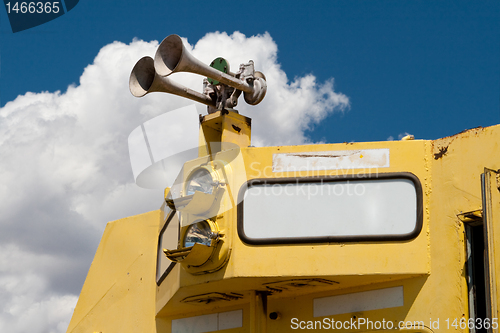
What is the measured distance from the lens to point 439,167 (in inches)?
222

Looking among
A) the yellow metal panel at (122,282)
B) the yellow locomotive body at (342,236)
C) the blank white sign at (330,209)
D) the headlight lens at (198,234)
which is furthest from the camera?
the yellow metal panel at (122,282)

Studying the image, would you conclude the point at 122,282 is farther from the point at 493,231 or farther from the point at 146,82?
the point at 493,231

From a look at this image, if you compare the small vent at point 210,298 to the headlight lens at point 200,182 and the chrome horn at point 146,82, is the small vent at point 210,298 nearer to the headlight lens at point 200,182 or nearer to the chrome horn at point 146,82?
the headlight lens at point 200,182

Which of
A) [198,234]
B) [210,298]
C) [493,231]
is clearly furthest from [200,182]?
[493,231]

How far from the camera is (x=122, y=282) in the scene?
8.02m

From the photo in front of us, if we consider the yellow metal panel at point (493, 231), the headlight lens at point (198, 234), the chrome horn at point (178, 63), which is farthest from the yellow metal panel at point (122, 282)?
the yellow metal panel at point (493, 231)

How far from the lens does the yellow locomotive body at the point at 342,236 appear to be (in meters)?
5.26

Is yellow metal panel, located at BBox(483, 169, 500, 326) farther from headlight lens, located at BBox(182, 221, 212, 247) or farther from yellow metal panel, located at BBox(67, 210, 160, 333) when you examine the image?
yellow metal panel, located at BBox(67, 210, 160, 333)

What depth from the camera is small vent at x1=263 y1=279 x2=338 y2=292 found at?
5.72m

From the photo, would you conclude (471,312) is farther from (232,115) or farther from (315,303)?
(232,115)

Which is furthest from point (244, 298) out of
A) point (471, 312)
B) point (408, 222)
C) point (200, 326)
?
point (471, 312)

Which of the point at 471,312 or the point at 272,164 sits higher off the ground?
the point at 272,164

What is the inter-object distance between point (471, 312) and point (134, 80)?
166 inches

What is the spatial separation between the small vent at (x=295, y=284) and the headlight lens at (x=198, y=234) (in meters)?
0.69
